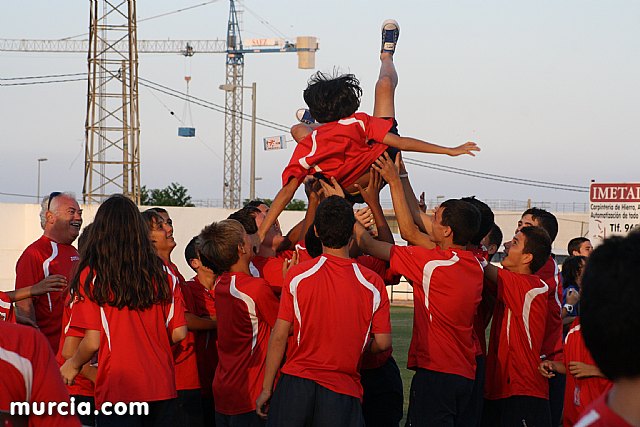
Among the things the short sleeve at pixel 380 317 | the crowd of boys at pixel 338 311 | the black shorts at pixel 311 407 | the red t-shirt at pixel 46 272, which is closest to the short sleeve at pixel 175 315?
the crowd of boys at pixel 338 311

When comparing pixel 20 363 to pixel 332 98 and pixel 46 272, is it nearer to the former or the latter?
pixel 332 98

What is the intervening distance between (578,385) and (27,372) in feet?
13.4

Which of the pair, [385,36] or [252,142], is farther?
[252,142]

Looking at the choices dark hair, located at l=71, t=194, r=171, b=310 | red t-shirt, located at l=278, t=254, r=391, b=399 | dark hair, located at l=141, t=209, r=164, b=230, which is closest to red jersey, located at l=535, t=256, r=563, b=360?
red t-shirt, located at l=278, t=254, r=391, b=399

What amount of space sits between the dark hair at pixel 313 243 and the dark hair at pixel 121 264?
1107mm

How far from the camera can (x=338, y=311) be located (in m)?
5.32

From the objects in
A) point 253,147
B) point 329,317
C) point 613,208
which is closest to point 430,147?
point 329,317

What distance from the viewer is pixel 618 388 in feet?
7.11

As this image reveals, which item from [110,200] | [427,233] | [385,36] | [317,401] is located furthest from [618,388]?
[385,36]

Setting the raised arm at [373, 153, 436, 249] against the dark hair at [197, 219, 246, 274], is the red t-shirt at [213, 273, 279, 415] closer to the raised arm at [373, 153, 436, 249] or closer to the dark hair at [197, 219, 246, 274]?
the dark hair at [197, 219, 246, 274]

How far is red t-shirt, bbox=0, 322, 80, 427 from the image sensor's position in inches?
112

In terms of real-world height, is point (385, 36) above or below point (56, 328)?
above

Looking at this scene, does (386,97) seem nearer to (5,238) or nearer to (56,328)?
(56,328)

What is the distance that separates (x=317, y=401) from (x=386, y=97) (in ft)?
8.32
